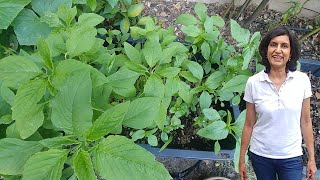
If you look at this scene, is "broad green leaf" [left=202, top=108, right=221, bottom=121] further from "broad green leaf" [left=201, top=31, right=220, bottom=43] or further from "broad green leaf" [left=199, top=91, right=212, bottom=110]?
"broad green leaf" [left=201, top=31, right=220, bottom=43]

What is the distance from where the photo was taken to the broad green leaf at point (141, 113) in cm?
113

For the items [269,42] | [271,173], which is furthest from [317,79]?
[269,42]

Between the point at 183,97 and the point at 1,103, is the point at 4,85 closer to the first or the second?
the point at 1,103

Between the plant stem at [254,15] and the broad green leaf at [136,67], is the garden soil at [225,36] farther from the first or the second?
the broad green leaf at [136,67]

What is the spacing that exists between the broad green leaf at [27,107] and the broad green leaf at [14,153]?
31 mm

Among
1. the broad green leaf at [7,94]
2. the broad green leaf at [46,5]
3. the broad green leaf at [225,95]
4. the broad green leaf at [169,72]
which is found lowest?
the broad green leaf at [225,95]

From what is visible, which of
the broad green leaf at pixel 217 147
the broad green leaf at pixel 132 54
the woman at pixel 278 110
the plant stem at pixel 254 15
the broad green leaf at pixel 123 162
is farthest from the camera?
the plant stem at pixel 254 15

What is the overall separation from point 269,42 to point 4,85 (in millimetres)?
736

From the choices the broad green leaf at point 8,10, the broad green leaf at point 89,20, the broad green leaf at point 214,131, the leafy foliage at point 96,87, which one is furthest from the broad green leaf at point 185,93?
the broad green leaf at point 8,10

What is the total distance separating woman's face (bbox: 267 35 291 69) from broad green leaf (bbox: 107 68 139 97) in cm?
40

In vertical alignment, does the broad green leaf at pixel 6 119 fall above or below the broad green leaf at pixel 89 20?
below

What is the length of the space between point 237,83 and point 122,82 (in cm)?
40

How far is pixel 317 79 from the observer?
191 centimetres

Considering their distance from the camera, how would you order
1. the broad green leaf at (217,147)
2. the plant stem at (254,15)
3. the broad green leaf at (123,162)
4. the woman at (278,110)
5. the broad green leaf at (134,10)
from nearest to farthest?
the broad green leaf at (123,162), the woman at (278,110), the broad green leaf at (217,147), the broad green leaf at (134,10), the plant stem at (254,15)
